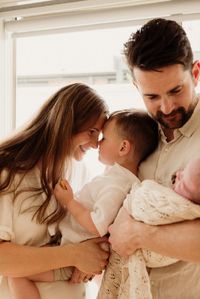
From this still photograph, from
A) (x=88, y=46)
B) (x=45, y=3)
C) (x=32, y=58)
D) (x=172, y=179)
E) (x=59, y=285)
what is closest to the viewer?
(x=172, y=179)

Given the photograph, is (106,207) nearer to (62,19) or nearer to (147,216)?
(147,216)

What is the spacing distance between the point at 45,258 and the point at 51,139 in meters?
0.46

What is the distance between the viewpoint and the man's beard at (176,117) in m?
1.51

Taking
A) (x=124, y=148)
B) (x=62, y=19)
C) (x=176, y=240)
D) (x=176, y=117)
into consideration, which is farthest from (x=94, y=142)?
(x=62, y=19)

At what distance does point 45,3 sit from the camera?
7.57 ft

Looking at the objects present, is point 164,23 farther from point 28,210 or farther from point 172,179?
point 28,210

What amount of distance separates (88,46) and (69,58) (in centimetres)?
16

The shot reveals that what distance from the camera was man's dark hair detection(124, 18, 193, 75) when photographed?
145cm

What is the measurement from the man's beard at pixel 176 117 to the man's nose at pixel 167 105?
17 millimetres

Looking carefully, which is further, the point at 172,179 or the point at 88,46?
the point at 88,46

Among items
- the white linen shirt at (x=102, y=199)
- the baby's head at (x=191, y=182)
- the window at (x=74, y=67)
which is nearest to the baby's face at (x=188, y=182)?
the baby's head at (x=191, y=182)

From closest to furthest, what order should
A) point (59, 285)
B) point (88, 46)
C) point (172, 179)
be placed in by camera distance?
point (172, 179)
point (59, 285)
point (88, 46)

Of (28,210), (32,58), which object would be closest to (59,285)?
(28,210)

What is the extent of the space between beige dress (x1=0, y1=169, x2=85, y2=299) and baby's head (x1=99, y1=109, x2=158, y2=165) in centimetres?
33
